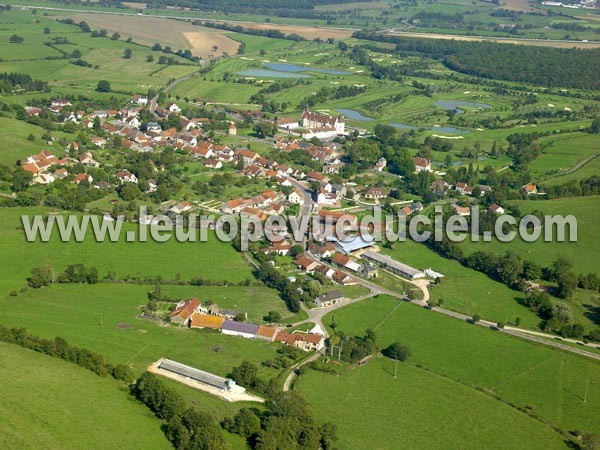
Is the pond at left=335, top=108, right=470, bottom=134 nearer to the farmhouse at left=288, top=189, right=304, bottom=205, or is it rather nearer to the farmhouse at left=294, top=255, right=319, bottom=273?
the farmhouse at left=288, top=189, right=304, bottom=205

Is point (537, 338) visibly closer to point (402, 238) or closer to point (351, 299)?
point (351, 299)

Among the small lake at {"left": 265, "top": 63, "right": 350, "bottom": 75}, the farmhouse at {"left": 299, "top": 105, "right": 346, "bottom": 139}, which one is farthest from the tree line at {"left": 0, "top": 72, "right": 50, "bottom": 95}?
the small lake at {"left": 265, "top": 63, "right": 350, "bottom": 75}

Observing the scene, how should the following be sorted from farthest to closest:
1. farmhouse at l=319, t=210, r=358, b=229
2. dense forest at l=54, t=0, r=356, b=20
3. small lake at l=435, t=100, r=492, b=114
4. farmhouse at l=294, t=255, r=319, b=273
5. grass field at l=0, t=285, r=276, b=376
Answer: dense forest at l=54, t=0, r=356, b=20 → small lake at l=435, t=100, r=492, b=114 → farmhouse at l=319, t=210, r=358, b=229 → farmhouse at l=294, t=255, r=319, b=273 → grass field at l=0, t=285, r=276, b=376

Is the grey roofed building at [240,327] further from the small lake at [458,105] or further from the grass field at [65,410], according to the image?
the small lake at [458,105]

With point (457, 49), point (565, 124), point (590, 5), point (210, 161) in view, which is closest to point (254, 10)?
point (457, 49)

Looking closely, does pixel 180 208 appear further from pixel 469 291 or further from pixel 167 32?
pixel 167 32

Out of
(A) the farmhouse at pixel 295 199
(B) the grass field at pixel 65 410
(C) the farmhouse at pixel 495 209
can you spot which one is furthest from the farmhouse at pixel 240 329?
(C) the farmhouse at pixel 495 209

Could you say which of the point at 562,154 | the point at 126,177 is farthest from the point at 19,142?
the point at 562,154
